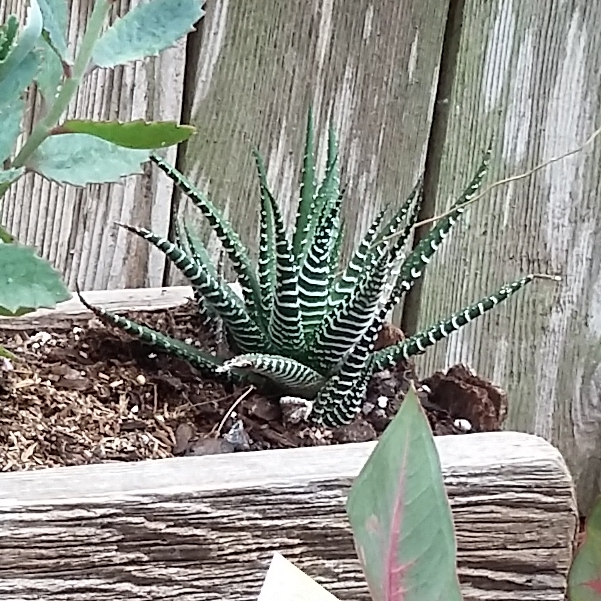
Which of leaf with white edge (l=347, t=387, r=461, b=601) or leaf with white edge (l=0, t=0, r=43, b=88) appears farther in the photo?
leaf with white edge (l=0, t=0, r=43, b=88)

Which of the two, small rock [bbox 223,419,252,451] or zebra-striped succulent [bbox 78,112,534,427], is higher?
zebra-striped succulent [bbox 78,112,534,427]

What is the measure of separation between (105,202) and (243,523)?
47 centimetres

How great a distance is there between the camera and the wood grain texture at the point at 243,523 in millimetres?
481

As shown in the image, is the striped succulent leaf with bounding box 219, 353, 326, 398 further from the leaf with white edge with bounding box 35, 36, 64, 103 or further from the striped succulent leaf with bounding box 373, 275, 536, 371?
the leaf with white edge with bounding box 35, 36, 64, 103

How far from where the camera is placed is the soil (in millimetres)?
610

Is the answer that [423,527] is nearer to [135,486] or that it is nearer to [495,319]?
[135,486]

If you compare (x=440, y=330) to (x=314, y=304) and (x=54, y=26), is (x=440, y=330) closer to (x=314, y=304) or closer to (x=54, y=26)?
(x=314, y=304)

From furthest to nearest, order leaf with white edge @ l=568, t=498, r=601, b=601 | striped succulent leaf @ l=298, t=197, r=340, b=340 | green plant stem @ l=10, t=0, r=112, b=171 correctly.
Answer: striped succulent leaf @ l=298, t=197, r=340, b=340, green plant stem @ l=10, t=0, r=112, b=171, leaf with white edge @ l=568, t=498, r=601, b=601

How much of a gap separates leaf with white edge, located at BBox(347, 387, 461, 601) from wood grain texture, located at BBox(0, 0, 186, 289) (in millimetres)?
604

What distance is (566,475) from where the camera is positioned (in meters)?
0.55

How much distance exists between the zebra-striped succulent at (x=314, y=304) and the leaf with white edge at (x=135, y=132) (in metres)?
0.10

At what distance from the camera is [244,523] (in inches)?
19.9

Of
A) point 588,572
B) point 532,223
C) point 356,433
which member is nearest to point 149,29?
point 356,433

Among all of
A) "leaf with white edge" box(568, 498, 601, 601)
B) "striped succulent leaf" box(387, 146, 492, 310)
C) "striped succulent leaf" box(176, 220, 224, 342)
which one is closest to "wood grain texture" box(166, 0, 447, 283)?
"striped succulent leaf" box(176, 220, 224, 342)
